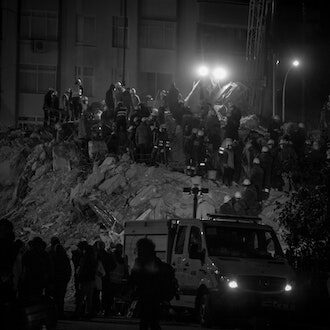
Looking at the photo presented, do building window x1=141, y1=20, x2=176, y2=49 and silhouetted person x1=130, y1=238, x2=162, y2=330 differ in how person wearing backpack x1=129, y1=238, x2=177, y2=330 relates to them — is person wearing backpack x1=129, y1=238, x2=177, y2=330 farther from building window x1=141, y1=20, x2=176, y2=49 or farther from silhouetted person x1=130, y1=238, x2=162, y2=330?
building window x1=141, y1=20, x2=176, y2=49

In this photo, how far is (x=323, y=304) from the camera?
1889 cm

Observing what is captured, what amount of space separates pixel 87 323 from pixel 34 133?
17771 millimetres

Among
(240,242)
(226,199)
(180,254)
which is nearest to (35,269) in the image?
(180,254)

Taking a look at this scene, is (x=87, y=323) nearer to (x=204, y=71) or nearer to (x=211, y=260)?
(x=211, y=260)

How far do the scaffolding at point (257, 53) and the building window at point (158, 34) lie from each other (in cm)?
752

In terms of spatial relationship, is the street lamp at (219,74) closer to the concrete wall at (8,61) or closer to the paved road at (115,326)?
the concrete wall at (8,61)

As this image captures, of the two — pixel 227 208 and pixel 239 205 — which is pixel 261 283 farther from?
pixel 239 205

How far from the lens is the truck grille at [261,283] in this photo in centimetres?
1642

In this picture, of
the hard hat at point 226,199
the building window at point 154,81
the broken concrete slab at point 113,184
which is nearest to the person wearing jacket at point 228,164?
the hard hat at point 226,199

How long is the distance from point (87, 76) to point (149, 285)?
37.9 m

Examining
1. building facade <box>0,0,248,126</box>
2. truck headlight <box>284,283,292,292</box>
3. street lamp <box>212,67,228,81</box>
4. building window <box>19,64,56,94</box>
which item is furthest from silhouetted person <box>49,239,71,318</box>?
building window <box>19,64,56,94</box>

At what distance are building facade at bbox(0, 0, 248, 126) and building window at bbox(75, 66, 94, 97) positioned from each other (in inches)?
2.2

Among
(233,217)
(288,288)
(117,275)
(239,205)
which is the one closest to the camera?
(288,288)

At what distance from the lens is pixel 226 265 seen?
16.6 meters
